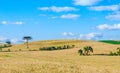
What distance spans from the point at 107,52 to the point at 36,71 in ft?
312

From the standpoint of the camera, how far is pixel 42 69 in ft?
118

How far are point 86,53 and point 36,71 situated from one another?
8795 cm

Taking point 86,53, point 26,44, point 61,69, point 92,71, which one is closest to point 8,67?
point 61,69

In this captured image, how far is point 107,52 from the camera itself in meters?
127

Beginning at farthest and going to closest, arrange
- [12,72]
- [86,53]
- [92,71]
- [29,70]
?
1. [86,53]
2. [92,71]
3. [29,70]
4. [12,72]

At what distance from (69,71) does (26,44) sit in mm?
161210

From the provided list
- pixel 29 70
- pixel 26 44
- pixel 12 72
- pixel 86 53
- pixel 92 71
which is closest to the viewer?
pixel 12 72

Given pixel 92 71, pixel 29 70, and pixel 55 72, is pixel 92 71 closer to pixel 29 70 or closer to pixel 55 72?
pixel 55 72

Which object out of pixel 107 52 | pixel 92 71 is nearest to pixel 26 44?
pixel 107 52

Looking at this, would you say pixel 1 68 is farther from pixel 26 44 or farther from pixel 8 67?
pixel 26 44

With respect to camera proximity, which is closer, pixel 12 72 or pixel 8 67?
pixel 12 72

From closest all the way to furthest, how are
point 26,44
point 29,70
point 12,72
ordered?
point 12,72 < point 29,70 < point 26,44

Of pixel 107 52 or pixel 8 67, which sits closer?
pixel 8 67

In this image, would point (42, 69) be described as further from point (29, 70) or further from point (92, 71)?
point (92, 71)
